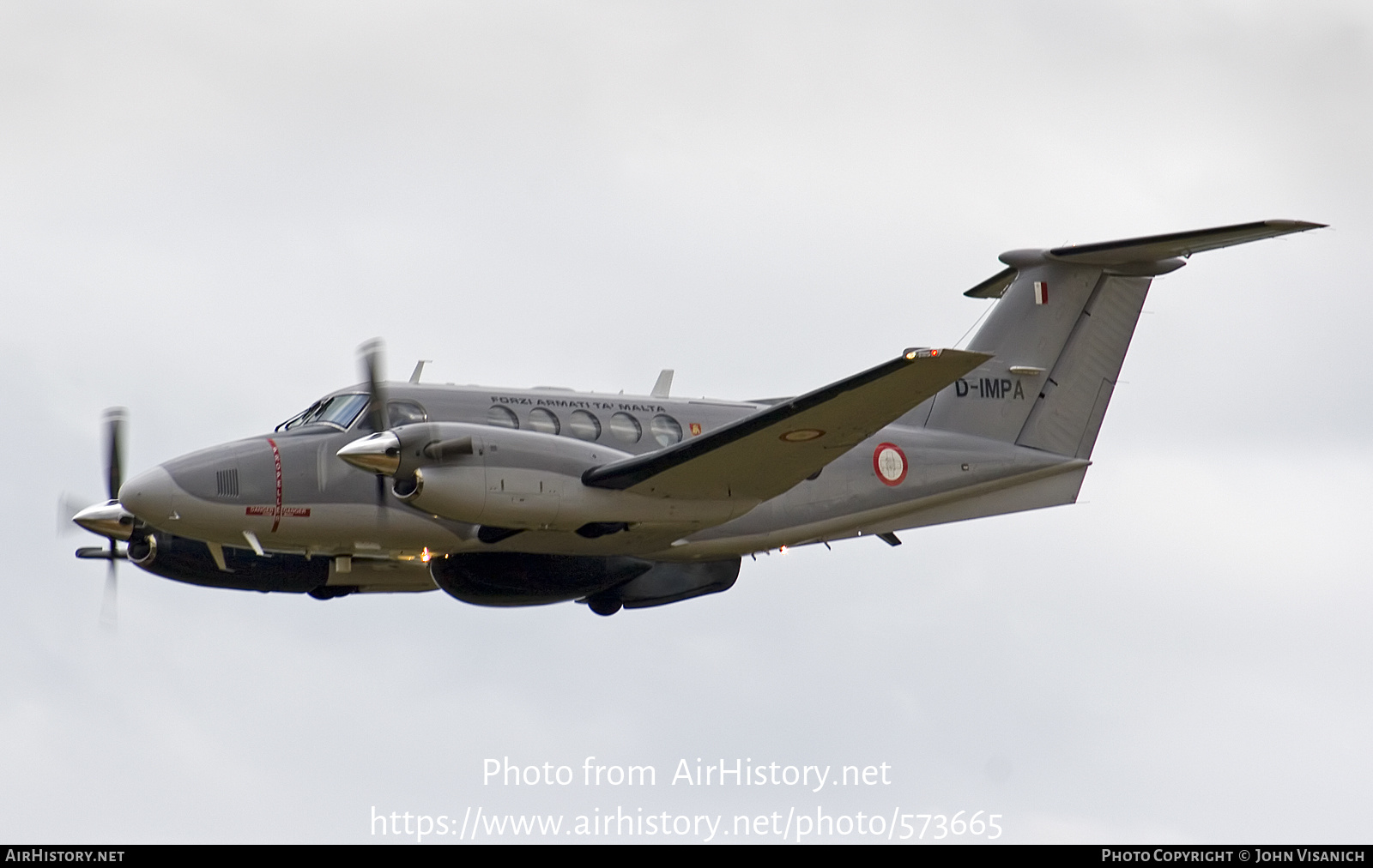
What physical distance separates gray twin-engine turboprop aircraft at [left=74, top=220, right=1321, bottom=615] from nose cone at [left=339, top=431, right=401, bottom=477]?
18 mm

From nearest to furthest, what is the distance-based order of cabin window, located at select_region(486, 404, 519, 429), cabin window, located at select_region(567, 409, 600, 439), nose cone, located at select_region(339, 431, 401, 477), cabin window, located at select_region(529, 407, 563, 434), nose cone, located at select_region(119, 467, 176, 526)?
nose cone, located at select_region(339, 431, 401, 477) < nose cone, located at select_region(119, 467, 176, 526) < cabin window, located at select_region(486, 404, 519, 429) < cabin window, located at select_region(529, 407, 563, 434) < cabin window, located at select_region(567, 409, 600, 439)

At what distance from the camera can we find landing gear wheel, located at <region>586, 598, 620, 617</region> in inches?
742

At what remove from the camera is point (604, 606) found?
1888 centimetres

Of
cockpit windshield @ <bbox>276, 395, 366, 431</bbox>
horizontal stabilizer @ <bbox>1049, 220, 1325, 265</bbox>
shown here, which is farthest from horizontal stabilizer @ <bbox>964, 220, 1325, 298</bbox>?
cockpit windshield @ <bbox>276, 395, 366, 431</bbox>

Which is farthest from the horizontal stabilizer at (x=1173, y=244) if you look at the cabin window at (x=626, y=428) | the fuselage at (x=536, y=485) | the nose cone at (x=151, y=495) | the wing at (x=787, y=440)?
the nose cone at (x=151, y=495)

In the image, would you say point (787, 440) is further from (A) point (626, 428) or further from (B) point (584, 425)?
(B) point (584, 425)

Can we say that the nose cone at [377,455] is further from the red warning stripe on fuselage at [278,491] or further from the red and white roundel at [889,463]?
the red and white roundel at [889,463]

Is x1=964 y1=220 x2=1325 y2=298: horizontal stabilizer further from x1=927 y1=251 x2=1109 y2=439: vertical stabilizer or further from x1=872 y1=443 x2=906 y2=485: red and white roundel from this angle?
x1=872 y1=443 x2=906 y2=485: red and white roundel

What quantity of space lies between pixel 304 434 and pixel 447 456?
1.84m

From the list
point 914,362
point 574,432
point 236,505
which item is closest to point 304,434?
point 236,505

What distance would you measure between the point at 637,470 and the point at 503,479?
1265 millimetres

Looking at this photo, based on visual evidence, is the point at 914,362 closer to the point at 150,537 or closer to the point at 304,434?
the point at 304,434

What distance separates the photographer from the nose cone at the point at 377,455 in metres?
15.7
